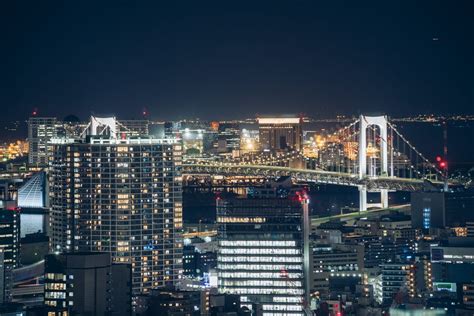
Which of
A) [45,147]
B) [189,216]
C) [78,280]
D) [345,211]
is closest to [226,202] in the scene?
[78,280]

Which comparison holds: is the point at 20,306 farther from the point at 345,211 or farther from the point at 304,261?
the point at 345,211

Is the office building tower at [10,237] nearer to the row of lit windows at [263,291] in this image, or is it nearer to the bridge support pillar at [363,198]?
the row of lit windows at [263,291]

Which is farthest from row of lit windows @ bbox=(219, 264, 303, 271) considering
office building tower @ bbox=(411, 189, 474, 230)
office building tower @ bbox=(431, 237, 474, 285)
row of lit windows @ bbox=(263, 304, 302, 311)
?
office building tower @ bbox=(411, 189, 474, 230)

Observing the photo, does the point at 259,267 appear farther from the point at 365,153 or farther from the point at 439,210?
the point at 365,153

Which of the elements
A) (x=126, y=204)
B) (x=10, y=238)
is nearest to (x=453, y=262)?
(x=126, y=204)

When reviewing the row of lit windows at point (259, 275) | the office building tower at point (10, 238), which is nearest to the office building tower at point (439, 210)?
the office building tower at point (10, 238)
